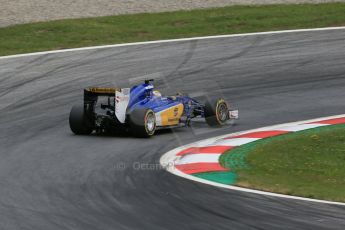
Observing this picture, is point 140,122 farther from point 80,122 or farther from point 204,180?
point 204,180

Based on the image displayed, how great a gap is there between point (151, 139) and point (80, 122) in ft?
4.08

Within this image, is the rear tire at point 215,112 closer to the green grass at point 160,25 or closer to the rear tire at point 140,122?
the rear tire at point 140,122

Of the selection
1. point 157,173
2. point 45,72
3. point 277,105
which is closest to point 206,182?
point 157,173

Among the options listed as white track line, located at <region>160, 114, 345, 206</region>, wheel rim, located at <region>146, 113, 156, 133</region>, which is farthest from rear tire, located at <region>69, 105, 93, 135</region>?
white track line, located at <region>160, 114, 345, 206</region>

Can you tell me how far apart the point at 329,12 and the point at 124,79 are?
8.58 m

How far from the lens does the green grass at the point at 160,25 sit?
2261 centimetres

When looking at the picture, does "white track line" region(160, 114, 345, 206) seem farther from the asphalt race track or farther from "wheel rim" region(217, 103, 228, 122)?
"wheel rim" region(217, 103, 228, 122)

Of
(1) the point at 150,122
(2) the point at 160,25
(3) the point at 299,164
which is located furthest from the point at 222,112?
(2) the point at 160,25

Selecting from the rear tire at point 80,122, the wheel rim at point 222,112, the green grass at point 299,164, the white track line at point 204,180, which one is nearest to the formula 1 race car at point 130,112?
the rear tire at point 80,122

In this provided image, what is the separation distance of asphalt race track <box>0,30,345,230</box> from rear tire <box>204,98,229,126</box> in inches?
9.2

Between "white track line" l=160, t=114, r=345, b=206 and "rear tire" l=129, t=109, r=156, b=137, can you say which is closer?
"white track line" l=160, t=114, r=345, b=206

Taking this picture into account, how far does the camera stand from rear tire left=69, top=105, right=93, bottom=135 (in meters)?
14.7

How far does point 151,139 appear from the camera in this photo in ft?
47.4

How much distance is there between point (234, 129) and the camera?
1538 cm
